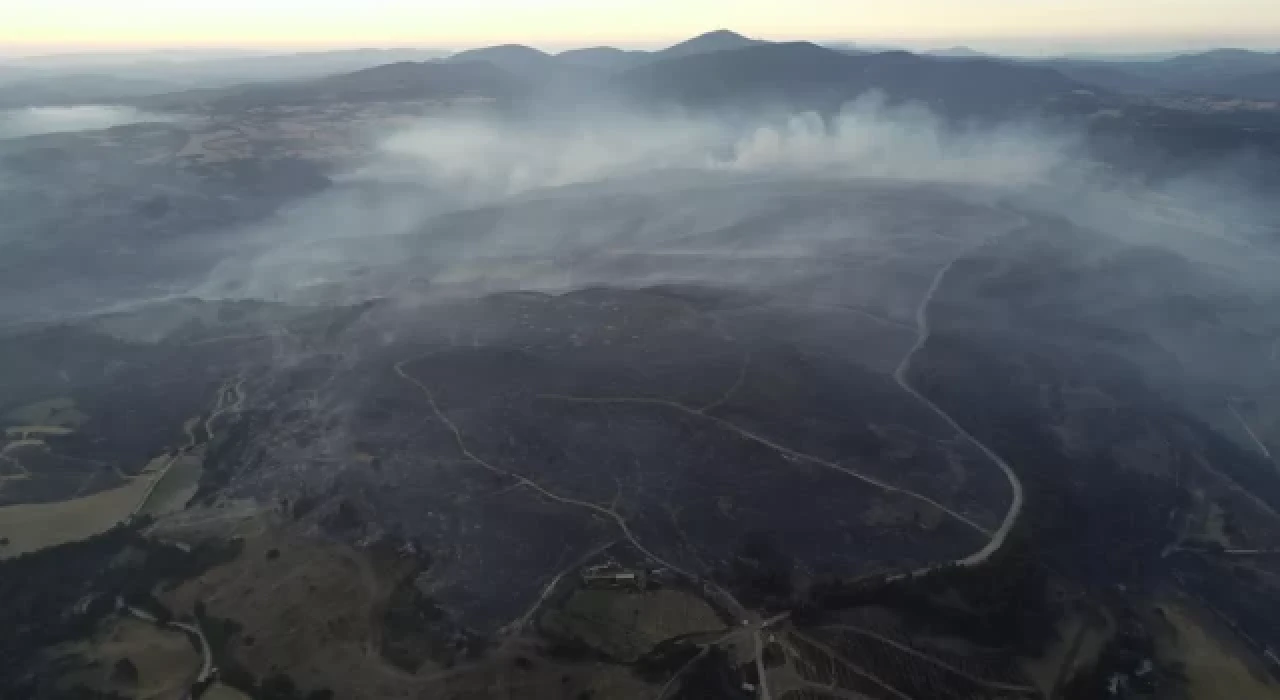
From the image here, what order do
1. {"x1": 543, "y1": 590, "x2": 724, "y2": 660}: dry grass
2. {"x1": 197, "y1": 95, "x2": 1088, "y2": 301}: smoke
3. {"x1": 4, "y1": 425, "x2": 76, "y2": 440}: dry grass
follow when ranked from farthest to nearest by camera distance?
1. {"x1": 197, "y1": 95, "x2": 1088, "y2": 301}: smoke
2. {"x1": 4, "y1": 425, "x2": 76, "y2": 440}: dry grass
3. {"x1": 543, "y1": 590, "x2": 724, "y2": 660}: dry grass

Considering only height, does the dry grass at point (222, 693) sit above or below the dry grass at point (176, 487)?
below

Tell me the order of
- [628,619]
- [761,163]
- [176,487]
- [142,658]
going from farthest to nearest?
1. [761,163]
2. [176,487]
3. [628,619]
4. [142,658]

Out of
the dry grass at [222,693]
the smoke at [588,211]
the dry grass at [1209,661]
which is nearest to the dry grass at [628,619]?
the dry grass at [222,693]

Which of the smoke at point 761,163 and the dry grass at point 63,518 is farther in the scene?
the smoke at point 761,163

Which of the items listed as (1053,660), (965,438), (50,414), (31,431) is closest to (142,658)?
(31,431)

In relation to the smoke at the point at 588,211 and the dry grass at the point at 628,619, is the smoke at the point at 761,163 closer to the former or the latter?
the smoke at the point at 588,211

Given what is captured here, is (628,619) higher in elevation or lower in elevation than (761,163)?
lower

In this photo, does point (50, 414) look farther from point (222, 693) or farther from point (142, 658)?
point (222, 693)

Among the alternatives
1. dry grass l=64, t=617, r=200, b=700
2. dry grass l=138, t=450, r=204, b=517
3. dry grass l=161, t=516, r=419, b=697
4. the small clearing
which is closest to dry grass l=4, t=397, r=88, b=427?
dry grass l=138, t=450, r=204, b=517

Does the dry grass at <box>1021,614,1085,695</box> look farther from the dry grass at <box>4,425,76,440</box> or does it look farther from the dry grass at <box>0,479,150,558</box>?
the dry grass at <box>4,425,76,440</box>

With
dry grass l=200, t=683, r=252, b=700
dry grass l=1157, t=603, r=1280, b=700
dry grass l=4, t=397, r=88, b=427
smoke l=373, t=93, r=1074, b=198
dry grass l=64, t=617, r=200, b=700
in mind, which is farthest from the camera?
smoke l=373, t=93, r=1074, b=198

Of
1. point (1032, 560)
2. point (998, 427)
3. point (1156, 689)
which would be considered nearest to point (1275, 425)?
point (998, 427)

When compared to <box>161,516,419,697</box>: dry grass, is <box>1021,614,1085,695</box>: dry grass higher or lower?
lower
